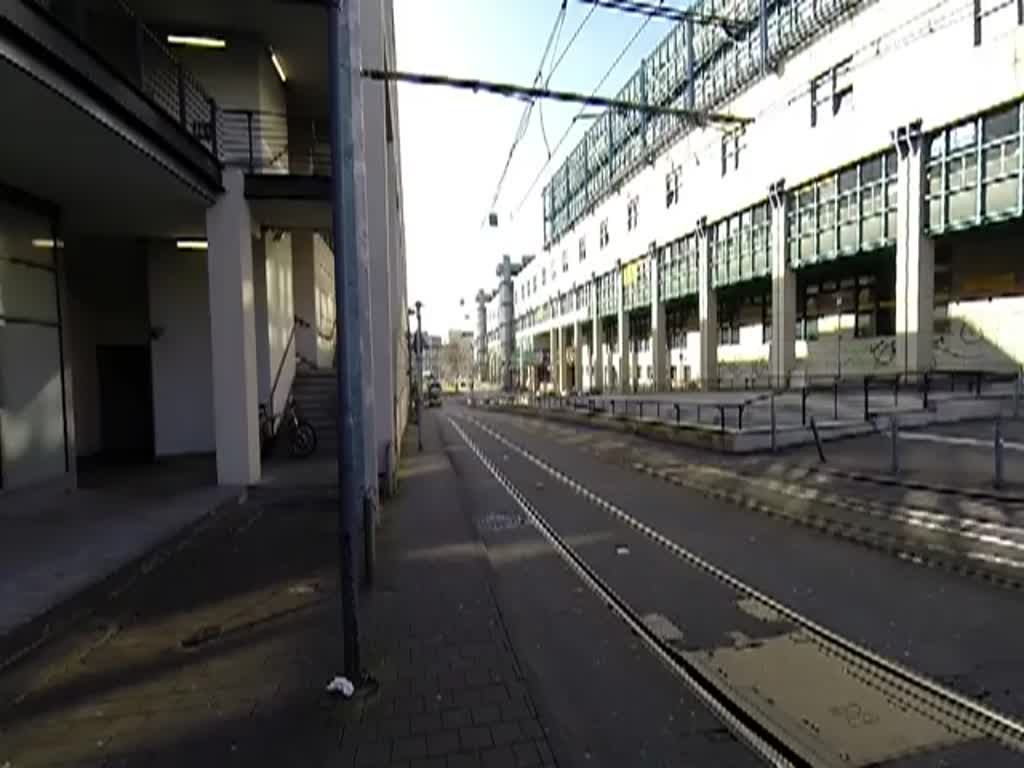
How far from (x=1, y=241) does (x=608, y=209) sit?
46.7 meters

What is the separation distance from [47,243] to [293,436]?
→ 5.69 meters

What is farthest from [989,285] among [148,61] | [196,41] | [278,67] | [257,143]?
[148,61]

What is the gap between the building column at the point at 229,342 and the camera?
9.66 meters

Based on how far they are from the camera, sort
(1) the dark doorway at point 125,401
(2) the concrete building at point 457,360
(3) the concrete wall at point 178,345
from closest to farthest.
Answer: (3) the concrete wall at point 178,345 → (1) the dark doorway at point 125,401 → (2) the concrete building at point 457,360

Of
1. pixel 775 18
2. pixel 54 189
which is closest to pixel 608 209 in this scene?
pixel 775 18

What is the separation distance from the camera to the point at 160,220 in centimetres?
1044

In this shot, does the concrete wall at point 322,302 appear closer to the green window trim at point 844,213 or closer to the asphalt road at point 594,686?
the asphalt road at point 594,686

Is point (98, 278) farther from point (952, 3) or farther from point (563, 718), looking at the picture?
point (952, 3)

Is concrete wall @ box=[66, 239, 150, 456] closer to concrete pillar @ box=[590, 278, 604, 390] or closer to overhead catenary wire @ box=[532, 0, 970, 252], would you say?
overhead catenary wire @ box=[532, 0, 970, 252]

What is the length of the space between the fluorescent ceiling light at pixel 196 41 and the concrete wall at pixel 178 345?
4057mm

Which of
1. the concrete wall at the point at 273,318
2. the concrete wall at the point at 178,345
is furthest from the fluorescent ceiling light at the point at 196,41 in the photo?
the concrete wall at the point at 178,345

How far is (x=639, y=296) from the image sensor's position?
45.4m

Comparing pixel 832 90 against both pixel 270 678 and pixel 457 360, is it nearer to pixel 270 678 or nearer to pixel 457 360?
pixel 270 678

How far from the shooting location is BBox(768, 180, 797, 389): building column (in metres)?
28.0
